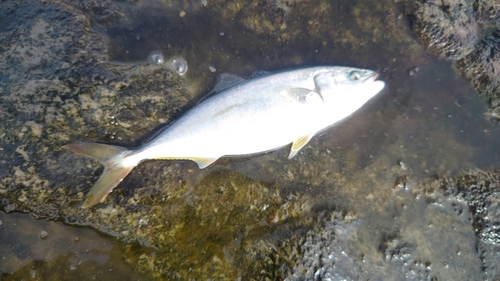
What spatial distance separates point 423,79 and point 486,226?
138 centimetres

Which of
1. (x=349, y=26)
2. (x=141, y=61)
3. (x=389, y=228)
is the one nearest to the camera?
(x=389, y=228)

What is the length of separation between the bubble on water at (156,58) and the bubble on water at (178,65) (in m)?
0.09

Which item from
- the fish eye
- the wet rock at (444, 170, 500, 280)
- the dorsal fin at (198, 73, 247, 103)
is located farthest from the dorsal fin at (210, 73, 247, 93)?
the wet rock at (444, 170, 500, 280)

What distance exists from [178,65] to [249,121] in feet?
3.05

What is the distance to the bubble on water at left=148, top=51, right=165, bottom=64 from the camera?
8.46 ft

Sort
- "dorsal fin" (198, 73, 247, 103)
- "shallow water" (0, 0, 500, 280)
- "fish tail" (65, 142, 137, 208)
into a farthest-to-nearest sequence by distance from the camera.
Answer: "dorsal fin" (198, 73, 247, 103) → "shallow water" (0, 0, 500, 280) → "fish tail" (65, 142, 137, 208)

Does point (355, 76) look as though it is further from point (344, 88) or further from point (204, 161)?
point (204, 161)

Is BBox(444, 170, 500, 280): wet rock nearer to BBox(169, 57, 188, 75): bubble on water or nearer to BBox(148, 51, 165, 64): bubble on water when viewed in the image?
BBox(169, 57, 188, 75): bubble on water

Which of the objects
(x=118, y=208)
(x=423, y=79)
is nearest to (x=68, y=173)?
(x=118, y=208)

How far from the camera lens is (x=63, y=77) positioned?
2320 millimetres

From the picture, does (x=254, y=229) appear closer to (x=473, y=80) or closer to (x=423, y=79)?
(x=423, y=79)

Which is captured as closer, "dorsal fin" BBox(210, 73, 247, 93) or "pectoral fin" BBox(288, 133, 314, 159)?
"pectoral fin" BBox(288, 133, 314, 159)

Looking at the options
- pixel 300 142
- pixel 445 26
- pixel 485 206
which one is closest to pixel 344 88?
pixel 300 142

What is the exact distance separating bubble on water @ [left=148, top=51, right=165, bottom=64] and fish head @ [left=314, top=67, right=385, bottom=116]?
55.1 inches
